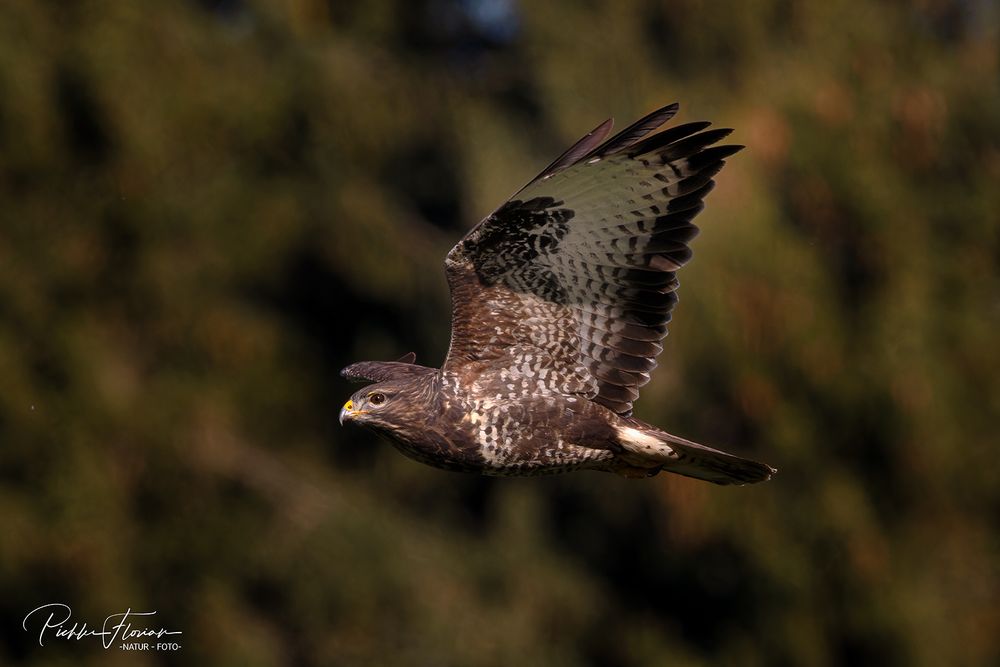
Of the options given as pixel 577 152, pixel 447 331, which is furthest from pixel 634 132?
pixel 447 331

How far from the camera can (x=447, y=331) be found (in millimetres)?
21469

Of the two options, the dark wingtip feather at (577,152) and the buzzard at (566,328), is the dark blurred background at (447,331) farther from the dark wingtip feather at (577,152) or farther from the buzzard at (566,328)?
the dark wingtip feather at (577,152)

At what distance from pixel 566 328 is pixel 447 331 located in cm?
1435

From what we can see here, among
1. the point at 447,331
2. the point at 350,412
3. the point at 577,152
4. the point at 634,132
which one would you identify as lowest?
the point at 447,331

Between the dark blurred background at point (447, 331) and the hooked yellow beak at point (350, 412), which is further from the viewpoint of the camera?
the dark blurred background at point (447, 331)

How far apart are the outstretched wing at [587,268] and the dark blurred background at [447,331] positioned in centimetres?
801

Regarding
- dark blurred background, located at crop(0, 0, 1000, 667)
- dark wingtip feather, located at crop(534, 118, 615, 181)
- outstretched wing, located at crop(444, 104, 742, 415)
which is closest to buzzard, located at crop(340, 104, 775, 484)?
outstretched wing, located at crop(444, 104, 742, 415)

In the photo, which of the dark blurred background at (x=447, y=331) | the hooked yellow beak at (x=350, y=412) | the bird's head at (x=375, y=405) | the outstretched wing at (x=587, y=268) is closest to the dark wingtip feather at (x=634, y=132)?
the outstretched wing at (x=587, y=268)

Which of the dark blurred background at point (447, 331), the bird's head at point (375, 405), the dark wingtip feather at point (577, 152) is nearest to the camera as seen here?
the dark wingtip feather at point (577, 152)

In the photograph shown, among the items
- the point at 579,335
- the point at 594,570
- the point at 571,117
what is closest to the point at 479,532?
the point at 594,570

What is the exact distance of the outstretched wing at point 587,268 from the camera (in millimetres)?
6742

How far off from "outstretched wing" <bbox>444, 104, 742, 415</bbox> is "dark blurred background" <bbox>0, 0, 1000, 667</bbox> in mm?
8005

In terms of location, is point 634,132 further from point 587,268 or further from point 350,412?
point 350,412

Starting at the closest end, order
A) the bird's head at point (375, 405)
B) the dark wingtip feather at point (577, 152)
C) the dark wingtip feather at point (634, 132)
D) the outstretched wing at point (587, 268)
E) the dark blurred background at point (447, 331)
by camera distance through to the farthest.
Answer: the dark wingtip feather at point (634, 132), the dark wingtip feather at point (577, 152), the outstretched wing at point (587, 268), the bird's head at point (375, 405), the dark blurred background at point (447, 331)
